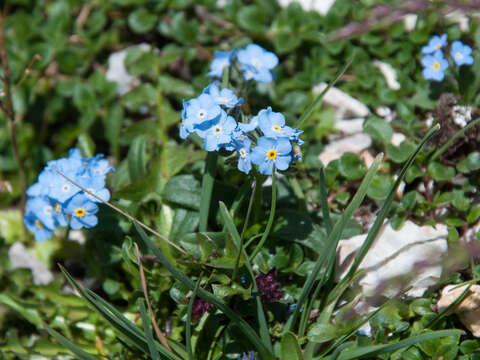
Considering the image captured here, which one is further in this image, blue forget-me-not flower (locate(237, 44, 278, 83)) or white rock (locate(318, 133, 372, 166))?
white rock (locate(318, 133, 372, 166))

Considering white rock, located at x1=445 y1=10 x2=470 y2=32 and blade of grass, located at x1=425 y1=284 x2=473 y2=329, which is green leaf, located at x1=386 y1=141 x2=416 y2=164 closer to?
blade of grass, located at x1=425 y1=284 x2=473 y2=329

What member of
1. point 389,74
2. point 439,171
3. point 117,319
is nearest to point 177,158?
point 117,319

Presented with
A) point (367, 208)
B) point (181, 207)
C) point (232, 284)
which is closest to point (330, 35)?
point (367, 208)

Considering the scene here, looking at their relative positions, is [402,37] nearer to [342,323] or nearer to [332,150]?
[332,150]

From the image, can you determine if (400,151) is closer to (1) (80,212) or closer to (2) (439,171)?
(2) (439,171)

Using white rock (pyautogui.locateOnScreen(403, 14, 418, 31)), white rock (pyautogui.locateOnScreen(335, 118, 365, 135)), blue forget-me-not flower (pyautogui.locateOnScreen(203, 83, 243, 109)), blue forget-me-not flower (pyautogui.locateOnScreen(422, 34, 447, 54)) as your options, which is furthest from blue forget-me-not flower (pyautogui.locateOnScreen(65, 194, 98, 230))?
white rock (pyautogui.locateOnScreen(403, 14, 418, 31))
